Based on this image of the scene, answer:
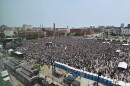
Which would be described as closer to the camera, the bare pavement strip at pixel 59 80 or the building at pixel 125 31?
the bare pavement strip at pixel 59 80

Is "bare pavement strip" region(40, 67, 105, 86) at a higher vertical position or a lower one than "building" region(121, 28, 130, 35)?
lower

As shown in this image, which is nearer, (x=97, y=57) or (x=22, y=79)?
→ (x=22, y=79)

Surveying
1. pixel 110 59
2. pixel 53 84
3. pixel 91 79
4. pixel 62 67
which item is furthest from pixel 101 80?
pixel 110 59

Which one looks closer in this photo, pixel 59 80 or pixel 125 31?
pixel 59 80

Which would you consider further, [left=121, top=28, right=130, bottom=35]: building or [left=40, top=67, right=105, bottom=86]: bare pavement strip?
[left=121, top=28, right=130, bottom=35]: building

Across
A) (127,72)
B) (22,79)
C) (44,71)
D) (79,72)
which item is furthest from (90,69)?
(22,79)

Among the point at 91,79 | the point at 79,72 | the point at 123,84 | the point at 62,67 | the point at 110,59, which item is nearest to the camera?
the point at 123,84

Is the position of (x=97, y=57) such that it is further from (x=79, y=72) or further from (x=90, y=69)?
(x=79, y=72)

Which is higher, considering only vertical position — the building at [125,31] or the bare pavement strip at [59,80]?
the building at [125,31]

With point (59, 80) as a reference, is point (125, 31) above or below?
above

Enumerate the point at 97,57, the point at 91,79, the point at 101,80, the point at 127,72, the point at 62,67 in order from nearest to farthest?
the point at 101,80, the point at 91,79, the point at 127,72, the point at 62,67, the point at 97,57
